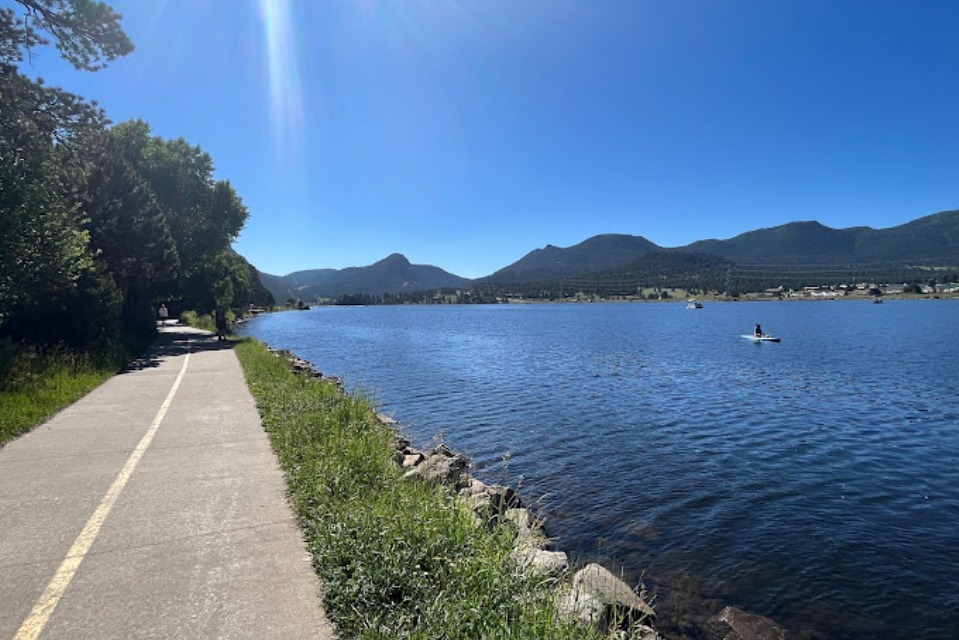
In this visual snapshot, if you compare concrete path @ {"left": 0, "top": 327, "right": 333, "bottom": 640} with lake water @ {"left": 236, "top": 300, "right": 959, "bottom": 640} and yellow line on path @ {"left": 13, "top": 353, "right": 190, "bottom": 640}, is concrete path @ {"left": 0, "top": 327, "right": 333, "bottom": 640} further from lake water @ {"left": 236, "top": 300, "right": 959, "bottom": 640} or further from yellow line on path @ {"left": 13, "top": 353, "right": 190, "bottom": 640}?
lake water @ {"left": 236, "top": 300, "right": 959, "bottom": 640}

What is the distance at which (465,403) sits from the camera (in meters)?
24.2

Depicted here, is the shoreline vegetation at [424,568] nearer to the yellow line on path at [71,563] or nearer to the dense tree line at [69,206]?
the yellow line on path at [71,563]

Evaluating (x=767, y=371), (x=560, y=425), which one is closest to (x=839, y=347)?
(x=767, y=371)

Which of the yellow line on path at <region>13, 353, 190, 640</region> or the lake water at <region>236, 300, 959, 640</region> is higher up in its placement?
the yellow line on path at <region>13, 353, 190, 640</region>

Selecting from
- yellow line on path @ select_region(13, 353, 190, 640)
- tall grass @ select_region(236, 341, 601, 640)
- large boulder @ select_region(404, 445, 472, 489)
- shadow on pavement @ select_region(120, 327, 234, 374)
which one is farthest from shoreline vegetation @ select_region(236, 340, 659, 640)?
shadow on pavement @ select_region(120, 327, 234, 374)

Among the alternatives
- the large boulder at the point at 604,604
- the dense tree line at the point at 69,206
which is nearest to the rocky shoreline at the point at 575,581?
the large boulder at the point at 604,604

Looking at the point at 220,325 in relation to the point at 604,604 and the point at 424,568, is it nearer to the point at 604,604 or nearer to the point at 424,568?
the point at 424,568

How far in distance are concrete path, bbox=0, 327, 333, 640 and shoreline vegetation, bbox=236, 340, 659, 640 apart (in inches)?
12.7

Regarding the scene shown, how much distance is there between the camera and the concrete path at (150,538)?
469cm

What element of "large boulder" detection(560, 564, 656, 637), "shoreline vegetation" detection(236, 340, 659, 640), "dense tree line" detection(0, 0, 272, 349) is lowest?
"large boulder" detection(560, 564, 656, 637)

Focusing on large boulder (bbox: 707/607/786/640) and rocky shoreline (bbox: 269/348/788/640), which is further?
large boulder (bbox: 707/607/786/640)

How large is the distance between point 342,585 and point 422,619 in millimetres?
994

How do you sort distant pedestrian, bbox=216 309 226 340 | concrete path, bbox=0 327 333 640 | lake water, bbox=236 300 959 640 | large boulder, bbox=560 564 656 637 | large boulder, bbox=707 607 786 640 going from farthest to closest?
distant pedestrian, bbox=216 309 226 340 < lake water, bbox=236 300 959 640 < large boulder, bbox=707 607 786 640 < large boulder, bbox=560 564 656 637 < concrete path, bbox=0 327 333 640

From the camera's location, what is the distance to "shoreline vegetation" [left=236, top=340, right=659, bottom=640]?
4.56 m
